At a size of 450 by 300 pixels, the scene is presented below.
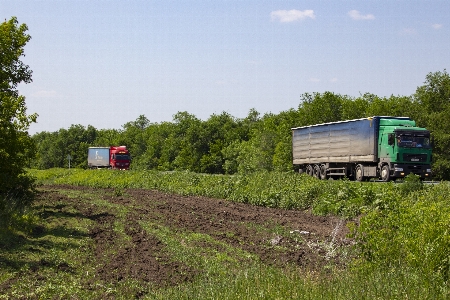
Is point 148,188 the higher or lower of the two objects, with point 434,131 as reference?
lower

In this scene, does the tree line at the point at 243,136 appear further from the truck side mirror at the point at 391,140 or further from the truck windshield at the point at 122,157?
the truck side mirror at the point at 391,140

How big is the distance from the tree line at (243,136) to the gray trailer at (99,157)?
737 cm

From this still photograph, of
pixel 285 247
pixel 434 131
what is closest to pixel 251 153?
pixel 434 131

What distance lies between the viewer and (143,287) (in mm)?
11930

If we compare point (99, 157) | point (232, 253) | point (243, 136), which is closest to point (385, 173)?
point (232, 253)

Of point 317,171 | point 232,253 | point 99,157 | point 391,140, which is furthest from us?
point 99,157

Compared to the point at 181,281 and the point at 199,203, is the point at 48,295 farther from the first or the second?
the point at 199,203

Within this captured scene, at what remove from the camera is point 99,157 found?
3334 inches

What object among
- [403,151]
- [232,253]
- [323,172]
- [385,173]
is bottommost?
[232,253]

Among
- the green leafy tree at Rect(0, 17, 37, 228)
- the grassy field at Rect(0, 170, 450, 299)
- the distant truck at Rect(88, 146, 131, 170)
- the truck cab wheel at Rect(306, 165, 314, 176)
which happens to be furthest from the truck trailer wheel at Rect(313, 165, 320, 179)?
the distant truck at Rect(88, 146, 131, 170)

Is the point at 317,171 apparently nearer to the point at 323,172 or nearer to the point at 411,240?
the point at 323,172

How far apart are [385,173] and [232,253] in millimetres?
20254

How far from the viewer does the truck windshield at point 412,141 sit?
32.5m

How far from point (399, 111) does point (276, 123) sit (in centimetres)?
2347
